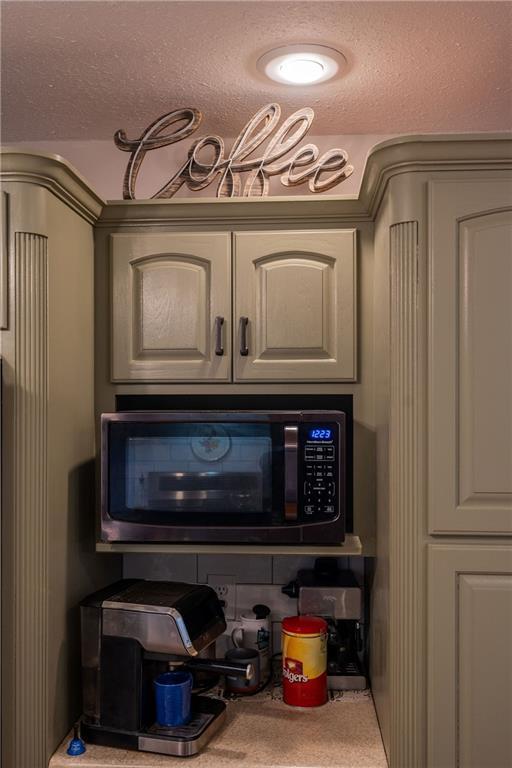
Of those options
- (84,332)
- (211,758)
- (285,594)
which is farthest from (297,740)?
(84,332)

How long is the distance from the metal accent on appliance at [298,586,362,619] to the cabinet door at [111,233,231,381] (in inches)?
26.5

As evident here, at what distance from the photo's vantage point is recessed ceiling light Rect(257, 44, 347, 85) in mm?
1816

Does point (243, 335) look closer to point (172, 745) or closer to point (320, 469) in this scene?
point (320, 469)

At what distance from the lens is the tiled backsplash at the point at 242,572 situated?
2.22 m

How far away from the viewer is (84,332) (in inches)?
74.9

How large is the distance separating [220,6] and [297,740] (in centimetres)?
177

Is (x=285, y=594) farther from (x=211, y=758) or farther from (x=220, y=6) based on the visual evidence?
(x=220, y=6)

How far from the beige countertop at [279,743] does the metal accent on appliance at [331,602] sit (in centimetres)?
23

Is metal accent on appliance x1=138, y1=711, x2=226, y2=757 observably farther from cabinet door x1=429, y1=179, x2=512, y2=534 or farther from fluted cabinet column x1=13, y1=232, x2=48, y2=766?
cabinet door x1=429, y1=179, x2=512, y2=534

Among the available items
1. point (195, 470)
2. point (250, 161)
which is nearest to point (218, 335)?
point (195, 470)

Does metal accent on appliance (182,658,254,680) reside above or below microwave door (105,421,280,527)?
below

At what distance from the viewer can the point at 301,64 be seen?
1.88 m

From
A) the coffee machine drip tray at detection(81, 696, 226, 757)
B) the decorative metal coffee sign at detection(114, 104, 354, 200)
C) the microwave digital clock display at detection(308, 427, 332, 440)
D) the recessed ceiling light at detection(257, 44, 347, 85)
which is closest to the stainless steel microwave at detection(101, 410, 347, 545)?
the microwave digital clock display at detection(308, 427, 332, 440)

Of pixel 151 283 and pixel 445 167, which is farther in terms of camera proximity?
pixel 151 283
